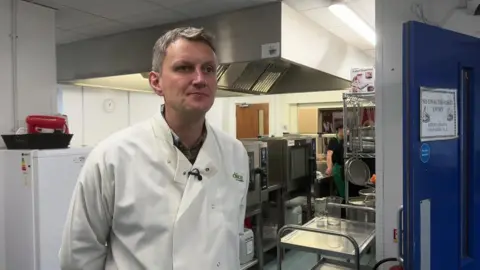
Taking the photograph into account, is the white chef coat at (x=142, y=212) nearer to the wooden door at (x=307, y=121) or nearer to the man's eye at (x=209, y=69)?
the man's eye at (x=209, y=69)

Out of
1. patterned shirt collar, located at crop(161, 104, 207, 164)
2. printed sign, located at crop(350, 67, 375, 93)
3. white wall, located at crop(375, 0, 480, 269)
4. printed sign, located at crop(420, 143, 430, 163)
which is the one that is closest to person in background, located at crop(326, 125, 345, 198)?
printed sign, located at crop(350, 67, 375, 93)

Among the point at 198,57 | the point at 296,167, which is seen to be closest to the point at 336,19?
the point at 296,167

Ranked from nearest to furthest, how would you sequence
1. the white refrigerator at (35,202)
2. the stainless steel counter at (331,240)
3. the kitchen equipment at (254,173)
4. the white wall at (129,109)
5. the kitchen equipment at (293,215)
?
the stainless steel counter at (331,240) → the white refrigerator at (35,202) → the kitchen equipment at (254,173) → the kitchen equipment at (293,215) → the white wall at (129,109)

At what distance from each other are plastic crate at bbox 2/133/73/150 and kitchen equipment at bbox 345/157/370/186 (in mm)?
2158

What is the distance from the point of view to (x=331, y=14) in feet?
10.5

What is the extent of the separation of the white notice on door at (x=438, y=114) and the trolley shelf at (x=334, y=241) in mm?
832

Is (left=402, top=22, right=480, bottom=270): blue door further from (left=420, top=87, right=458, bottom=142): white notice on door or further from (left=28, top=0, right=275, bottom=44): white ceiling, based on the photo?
(left=28, top=0, right=275, bottom=44): white ceiling

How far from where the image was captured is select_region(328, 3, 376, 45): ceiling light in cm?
304

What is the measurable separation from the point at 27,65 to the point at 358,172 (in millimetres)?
2733

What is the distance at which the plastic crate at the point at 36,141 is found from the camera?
2500 millimetres

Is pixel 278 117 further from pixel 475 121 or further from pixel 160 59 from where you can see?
pixel 160 59

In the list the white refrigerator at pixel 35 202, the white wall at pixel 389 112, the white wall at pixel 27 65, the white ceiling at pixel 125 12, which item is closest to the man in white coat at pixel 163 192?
the white wall at pixel 389 112

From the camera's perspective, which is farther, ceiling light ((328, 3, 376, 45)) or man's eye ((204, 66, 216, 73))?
ceiling light ((328, 3, 376, 45))

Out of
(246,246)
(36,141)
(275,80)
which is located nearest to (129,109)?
(275,80)
